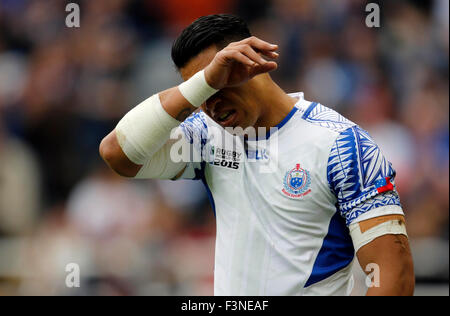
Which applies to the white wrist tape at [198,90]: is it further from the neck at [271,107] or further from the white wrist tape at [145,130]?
the neck at [271,107]

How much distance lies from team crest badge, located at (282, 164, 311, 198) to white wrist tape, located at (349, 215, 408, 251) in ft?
0.89

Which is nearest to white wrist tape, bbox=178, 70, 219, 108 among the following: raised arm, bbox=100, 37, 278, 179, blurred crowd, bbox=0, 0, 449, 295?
raised arm, bbox=100, 37, 278, 179

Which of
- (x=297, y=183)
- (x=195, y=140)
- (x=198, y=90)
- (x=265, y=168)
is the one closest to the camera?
(x=198, y=90)

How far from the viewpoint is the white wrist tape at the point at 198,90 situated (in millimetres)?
2641

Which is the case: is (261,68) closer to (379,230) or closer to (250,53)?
(250,53)

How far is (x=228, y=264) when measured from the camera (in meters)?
2.96

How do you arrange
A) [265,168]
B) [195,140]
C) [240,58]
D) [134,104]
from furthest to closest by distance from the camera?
[134,104] < [195,140] < [265,168] < [240,58]

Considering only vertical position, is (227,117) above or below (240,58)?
below

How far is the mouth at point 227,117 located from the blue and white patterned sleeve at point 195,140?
217 millimetres

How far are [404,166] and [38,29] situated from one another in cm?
422

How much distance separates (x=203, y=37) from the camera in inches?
114

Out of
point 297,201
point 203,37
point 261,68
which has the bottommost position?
point 297,201

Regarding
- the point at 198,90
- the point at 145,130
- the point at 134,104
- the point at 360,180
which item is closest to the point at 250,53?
the point at 198,90

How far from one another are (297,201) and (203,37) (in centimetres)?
78
